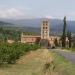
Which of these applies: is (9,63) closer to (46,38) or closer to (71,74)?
(71,74)

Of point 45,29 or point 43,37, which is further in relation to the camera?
point 45,29

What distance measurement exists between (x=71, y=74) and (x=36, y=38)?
12283 centimetres

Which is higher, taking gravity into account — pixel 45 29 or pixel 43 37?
pixel 45 29

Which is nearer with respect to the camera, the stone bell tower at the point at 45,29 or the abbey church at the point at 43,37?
the abbey church at the point at 43,37

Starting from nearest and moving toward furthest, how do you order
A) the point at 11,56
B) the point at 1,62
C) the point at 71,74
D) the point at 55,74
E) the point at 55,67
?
the point at 71,74 → the point at 55,74 → the point at 55,67 → the point at 1,62 → the point at 11,56

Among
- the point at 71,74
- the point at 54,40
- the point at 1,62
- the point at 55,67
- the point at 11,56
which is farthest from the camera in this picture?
the point at 54,40

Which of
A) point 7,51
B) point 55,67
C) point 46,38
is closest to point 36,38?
point 46,38

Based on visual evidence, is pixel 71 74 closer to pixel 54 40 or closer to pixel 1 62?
pixel 1 62

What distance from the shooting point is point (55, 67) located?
65.5 ft

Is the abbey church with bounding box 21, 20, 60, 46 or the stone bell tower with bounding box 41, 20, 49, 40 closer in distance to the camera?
the abbey church with bounding box 21, 20, 60, 46

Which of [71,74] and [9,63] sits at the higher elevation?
[71,74]

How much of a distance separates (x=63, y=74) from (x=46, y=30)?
123m

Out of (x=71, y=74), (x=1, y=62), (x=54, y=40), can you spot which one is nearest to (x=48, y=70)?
(x=71, y=74)

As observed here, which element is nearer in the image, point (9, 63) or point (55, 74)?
point (55, 74)
